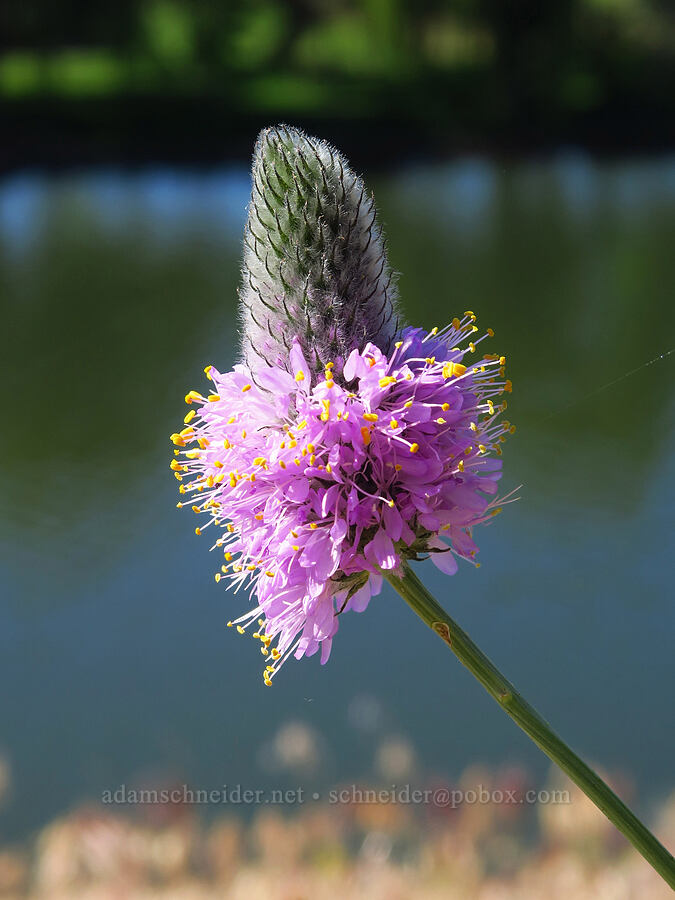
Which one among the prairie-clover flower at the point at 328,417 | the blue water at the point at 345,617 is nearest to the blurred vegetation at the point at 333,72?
the blue water at the point at 345,617

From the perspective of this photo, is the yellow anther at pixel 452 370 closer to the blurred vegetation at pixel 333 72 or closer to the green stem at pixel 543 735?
the green stem at pixel 543 735

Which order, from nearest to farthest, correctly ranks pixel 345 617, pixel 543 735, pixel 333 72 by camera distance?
pixel 543 735 < pixel 345 617 < pixel 333 72

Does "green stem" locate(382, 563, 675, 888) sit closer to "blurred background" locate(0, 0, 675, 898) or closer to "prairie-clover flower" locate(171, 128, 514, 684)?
"prairie-clover flower" locate(171, 128, 514, 684)

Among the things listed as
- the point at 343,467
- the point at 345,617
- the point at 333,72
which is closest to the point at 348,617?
the point at 345,617

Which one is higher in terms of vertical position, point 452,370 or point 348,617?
point 452,370

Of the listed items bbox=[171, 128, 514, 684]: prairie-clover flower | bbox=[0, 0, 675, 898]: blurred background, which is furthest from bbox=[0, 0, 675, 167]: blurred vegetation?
bbox=[171, 128, 514, 684]: prairie-clover flower

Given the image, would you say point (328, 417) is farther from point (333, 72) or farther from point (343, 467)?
point (333, 72)
